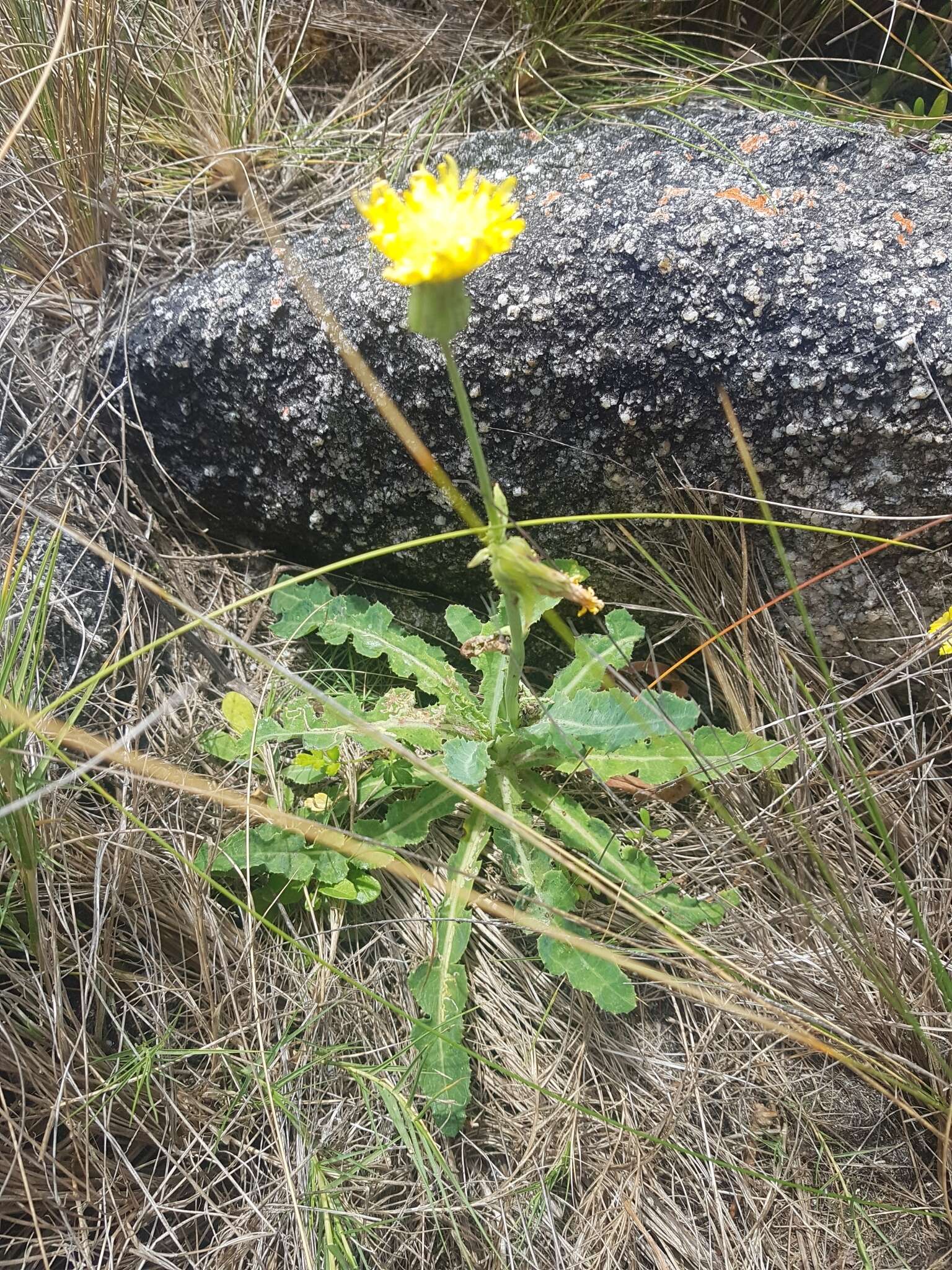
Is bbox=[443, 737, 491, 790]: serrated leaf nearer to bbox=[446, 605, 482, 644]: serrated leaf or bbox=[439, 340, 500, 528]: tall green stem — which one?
bbox=[446, 605, 482, 644]: serrated leaf

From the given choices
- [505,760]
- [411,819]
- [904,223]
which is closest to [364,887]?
[411,819]

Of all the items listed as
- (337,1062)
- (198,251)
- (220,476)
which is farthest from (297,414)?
(337,1062)

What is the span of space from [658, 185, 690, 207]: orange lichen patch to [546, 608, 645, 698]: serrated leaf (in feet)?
2.59

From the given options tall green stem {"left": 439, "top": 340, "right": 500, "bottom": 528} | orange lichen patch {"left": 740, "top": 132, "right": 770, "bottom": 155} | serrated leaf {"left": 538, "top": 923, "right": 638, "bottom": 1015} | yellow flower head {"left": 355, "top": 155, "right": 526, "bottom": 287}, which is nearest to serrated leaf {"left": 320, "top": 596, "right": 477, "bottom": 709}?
serrated leaf {"left": 538, "top": 923, "right": 638, "bottom": 1015}

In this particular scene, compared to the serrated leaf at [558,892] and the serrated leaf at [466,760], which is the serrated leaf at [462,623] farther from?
the serrated leaf at [558,892]

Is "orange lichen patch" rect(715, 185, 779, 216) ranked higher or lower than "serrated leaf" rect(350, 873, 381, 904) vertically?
higher

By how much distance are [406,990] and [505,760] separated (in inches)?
18.3

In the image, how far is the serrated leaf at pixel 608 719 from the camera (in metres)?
1.45

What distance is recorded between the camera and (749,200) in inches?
62.4

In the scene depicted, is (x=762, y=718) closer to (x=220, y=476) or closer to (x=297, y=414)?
(x=297, y=414)

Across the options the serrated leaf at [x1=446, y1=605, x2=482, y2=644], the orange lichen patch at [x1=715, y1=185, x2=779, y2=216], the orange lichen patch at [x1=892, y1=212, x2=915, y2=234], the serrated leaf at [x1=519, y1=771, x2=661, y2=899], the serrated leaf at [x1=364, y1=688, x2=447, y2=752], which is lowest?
the serrated leaf at [x1=519, y1=771, x2=661, y2=899]

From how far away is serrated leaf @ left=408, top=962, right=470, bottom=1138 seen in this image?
136 centimetres

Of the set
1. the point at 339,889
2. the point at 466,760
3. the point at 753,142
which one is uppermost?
the point at 753,142

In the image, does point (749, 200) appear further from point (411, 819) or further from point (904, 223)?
point (411, 819)
